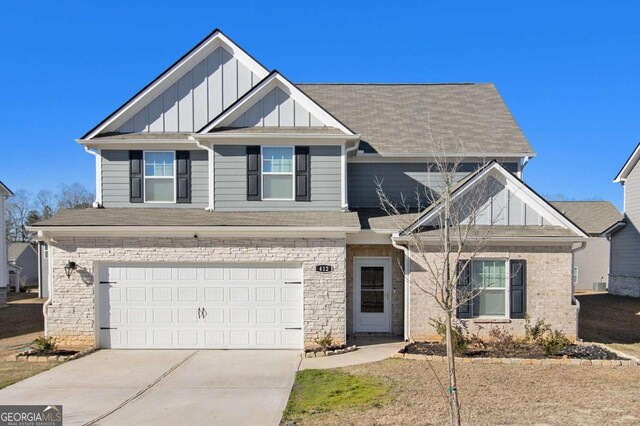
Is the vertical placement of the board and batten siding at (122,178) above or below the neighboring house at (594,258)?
above

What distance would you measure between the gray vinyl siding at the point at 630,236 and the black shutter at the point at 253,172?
73.6ft

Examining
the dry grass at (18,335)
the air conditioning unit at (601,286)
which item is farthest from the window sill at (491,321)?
the air conditioning unit at (601,286)

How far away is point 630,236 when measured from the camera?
86.2 ft

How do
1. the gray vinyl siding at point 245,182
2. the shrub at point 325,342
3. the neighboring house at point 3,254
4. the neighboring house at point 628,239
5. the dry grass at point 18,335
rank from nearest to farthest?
the dry grass at point 18,335 < the shrub at point 325,342 < the gray vinyl siding at point 245,182 < the neighboring house at point 3,254 < the neighboring house at point 628,239

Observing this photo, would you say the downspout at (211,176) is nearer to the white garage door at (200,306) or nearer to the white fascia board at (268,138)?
the white fascia board at (268,138)

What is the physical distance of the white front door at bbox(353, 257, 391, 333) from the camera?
570 inches

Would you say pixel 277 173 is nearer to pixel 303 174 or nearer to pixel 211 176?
pixel 303 174

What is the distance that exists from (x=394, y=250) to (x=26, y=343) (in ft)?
37.2

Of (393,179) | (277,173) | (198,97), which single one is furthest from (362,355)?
(198,97)

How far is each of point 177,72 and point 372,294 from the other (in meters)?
9.22

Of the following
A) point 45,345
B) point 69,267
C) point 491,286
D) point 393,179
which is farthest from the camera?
point 393,179

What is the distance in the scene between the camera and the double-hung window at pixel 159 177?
14648 mm

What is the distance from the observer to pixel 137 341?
42.4 ft

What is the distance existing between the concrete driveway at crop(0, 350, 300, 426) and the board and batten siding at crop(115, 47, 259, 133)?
695 centimetres
